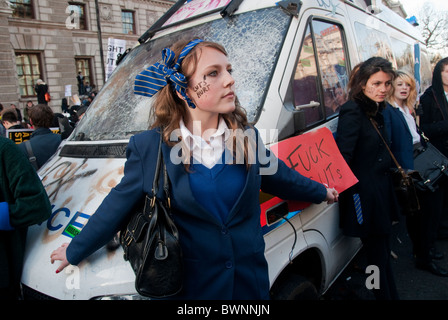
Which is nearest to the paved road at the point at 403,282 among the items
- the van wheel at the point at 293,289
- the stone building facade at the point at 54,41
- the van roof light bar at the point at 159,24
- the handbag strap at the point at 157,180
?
the van wheel at the point at 293,289

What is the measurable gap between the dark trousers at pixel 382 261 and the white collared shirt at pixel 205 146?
1.68 meters

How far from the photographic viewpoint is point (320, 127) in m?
2.68

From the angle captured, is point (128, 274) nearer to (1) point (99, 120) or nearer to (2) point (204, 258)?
(2) point (204, 258)

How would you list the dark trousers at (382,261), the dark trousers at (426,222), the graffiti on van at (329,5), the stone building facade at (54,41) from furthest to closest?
the stone building facade at (54,41), the dark trousers at (426,222), the graffiti on van at (329,5), the dark trousers at (382,261)

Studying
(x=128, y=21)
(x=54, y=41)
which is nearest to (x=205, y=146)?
(x=54, y=41)

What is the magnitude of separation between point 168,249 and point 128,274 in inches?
14.1

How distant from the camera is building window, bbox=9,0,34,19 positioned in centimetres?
2236

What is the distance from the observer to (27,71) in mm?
23016

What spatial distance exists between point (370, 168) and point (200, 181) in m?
1.59

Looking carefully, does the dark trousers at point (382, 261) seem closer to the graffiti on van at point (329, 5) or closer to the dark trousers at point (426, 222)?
the dark trousers at point (426, 222)

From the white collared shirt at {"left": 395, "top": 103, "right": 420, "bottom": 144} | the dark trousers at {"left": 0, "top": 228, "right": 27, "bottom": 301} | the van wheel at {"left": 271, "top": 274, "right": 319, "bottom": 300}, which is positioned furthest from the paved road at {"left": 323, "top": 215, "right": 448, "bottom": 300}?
the dark trousers at {"left": 0, "top": 228, "right": 27, "bottom": 301}

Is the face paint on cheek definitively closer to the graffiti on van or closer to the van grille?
the van grille

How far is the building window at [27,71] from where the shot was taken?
22562mm

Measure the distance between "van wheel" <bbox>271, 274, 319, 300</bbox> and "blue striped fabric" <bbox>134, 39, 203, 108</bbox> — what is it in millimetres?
1235
